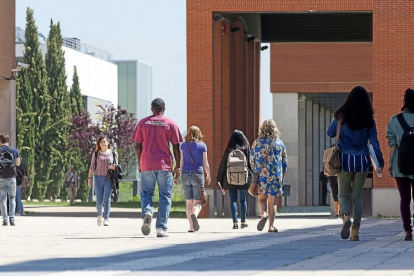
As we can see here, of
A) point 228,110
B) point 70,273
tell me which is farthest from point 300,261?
point 228,110

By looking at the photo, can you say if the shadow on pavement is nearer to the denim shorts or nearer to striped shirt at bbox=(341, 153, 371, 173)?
striped shirt at bbox=(341, 153, 371, 173)

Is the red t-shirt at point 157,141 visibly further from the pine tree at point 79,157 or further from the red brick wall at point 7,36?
the pine tree at point 79,157

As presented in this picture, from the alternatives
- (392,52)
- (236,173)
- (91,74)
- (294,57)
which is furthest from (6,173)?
(91,74)

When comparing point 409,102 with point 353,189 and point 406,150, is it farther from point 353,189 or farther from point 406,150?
point 353,189

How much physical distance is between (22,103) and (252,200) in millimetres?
40867

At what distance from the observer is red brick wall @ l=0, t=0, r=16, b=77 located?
33406 mm

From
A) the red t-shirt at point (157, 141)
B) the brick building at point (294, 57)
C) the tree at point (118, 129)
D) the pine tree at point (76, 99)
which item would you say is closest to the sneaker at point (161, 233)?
the red t-shirt at point (157, 141)

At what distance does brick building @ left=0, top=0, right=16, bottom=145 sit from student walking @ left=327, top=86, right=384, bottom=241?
19209 millimetres

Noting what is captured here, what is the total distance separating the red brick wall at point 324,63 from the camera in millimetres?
48219

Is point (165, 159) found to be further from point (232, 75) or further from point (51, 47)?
point (51, 47)

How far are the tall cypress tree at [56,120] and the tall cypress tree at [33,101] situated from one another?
1.80ft

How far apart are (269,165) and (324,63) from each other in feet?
97.8

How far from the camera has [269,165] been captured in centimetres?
1914

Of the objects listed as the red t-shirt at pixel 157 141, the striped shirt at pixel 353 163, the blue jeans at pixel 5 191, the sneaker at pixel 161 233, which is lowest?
the sneaker at pixel 161 233
